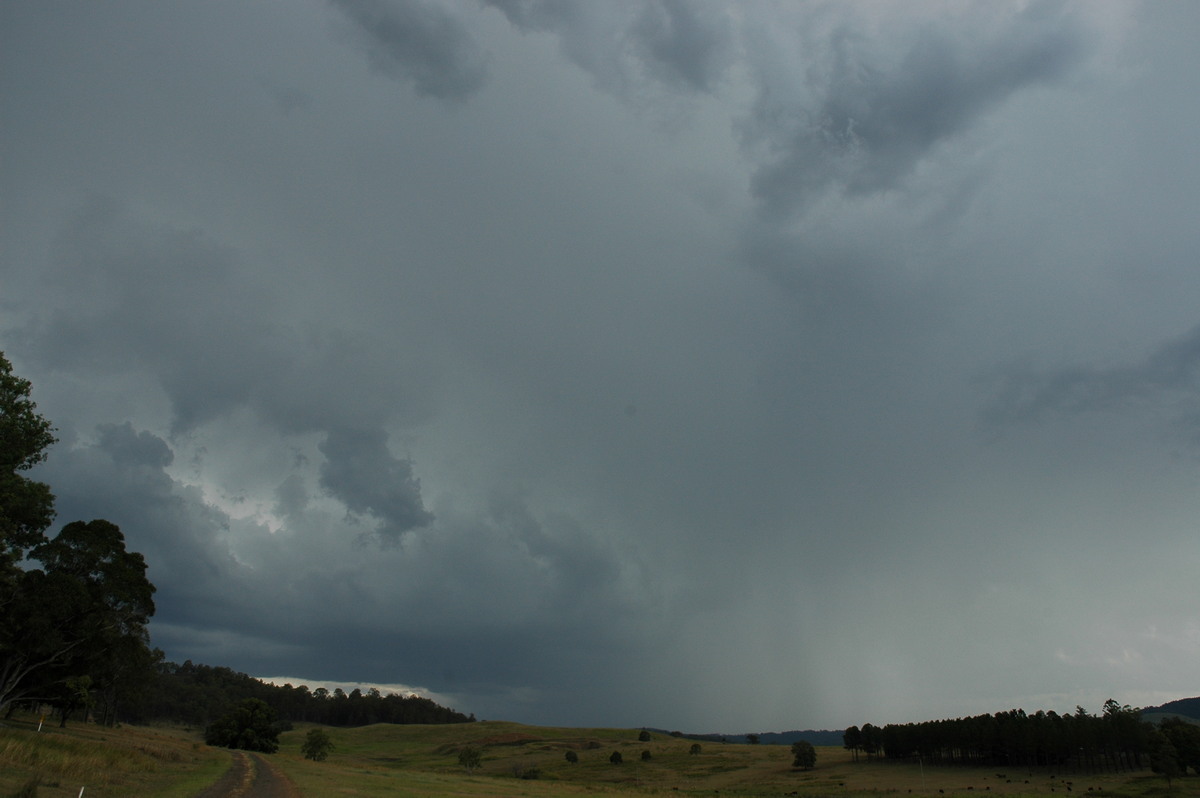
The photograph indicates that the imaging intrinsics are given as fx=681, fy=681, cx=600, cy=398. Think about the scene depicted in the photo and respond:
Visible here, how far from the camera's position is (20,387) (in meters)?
46.5

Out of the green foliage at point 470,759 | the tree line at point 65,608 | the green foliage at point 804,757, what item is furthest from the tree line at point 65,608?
the green foliage at point 804,757

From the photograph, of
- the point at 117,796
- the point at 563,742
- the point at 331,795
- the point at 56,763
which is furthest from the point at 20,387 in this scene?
the point at 563,742

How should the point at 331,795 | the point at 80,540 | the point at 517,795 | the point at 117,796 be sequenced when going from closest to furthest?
1. the point at 117,796
2. the point at 331,795
3. the point at 517,795
4. the point at 80,540

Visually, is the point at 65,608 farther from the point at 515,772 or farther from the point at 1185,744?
the point at 1185,744

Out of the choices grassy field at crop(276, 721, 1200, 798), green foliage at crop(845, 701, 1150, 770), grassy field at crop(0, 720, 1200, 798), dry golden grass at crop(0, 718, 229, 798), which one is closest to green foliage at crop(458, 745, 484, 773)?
grassy field at crop(276, 721, 1200, 798)

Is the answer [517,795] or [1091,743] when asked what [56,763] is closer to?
[517,795]

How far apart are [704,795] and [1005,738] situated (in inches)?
2921

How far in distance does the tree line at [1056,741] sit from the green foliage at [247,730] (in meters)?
132

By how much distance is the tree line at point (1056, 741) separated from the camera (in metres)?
115

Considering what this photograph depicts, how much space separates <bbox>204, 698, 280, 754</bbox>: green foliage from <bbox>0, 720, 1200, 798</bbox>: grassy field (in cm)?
645

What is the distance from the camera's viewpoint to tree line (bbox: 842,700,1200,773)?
115 metres

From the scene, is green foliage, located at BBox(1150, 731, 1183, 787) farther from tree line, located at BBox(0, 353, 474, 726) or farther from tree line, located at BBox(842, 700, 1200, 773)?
tree line, located at BBox(0, 353, 474, 726)

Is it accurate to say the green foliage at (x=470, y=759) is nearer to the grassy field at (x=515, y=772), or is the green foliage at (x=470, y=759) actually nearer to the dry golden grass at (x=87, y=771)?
the grassy field at (x=515, y=772)

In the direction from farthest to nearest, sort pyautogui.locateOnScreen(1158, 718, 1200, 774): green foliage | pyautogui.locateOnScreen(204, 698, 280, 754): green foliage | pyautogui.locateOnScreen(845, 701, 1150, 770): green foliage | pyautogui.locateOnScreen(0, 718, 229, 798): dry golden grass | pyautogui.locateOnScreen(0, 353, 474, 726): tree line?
pyautogui.locateOnScreen(845, 701, 1150, 770): green foliage < pyautogui.locateOnScreen(204, 698, 280, 754): green foliage < pyautogui.locateOnScreen(1158, 718, 1200, 774): green foliage < pyautogui.locateOnScreen(0, 353, 474, 726): tree line < pyautogui.locateOnScreen(0, 718, 229, 798): dry golden grass
